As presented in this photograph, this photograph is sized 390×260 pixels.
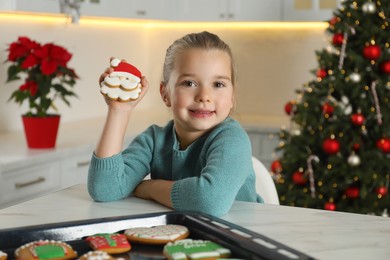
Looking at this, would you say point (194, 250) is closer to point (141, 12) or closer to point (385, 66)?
point (385, 66)

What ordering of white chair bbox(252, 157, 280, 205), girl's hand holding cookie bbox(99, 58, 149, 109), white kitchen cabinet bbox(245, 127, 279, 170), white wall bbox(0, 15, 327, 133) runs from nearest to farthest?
girl's hand holding cookie bbox(99, 58, 149, 109)
white chair bbox(252, 157, 280, 205)
white kitchen cabinet bbox(245, 127, 279, 170)
white wall bbox(0, 15, 327, 133)

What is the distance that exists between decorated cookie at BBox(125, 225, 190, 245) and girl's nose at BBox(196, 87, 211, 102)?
1.34 feet

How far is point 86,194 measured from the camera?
1.44 m

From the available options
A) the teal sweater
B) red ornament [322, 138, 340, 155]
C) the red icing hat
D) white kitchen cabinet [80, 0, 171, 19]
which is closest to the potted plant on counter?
white kitchen cabinet [80, 0, 171, 19]

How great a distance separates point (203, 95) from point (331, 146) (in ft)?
6.50

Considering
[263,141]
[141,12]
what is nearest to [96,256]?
[263,141]

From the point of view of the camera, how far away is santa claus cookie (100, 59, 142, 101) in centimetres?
125

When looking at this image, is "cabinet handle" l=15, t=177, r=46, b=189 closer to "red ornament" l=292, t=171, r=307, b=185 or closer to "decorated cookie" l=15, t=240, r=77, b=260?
"red ornament" l=292, t=171, r=307, b=185

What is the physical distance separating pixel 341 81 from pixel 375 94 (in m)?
0.17

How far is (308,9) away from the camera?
4367mm

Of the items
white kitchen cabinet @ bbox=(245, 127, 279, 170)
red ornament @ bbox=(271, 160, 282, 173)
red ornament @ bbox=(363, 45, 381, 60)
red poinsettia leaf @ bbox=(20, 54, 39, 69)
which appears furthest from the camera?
white kitchen cabinet @ bbox=(245, 127, 279, 170)

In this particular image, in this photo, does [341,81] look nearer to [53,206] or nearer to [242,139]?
[242,139]

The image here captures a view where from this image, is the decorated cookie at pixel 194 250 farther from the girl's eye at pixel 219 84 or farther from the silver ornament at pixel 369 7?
the silver ornament at pixel 369 7

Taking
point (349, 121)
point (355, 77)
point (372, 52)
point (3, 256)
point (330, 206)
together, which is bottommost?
point (330, 206)
